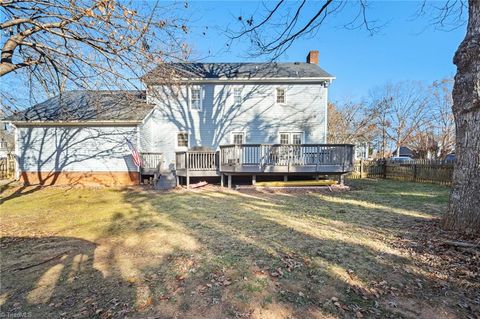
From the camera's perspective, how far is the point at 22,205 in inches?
296

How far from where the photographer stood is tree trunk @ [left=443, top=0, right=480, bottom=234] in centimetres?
403

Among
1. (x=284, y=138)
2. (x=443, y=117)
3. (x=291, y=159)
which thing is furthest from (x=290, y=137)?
(x=443, y=117)

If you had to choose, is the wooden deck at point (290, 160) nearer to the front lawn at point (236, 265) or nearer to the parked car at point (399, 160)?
the front lawn at point (236, 265)

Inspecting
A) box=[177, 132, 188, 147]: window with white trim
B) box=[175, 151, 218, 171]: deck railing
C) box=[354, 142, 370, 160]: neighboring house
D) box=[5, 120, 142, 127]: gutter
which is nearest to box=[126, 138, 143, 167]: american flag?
box=[5, 120, 142, 127]: gutter

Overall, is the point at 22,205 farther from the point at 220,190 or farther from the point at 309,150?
the point at 309,150

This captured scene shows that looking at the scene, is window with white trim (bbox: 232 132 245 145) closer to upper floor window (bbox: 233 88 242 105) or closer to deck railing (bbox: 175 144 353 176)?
upper floor window (bbox: 233 88 242 105)

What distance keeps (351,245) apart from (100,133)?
40.5 feet

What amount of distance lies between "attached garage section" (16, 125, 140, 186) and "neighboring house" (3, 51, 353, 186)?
0.05m

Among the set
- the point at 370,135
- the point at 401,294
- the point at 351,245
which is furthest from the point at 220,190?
the point at 370,135

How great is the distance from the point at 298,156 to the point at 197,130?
672 centimetres

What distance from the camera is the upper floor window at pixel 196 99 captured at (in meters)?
14.0

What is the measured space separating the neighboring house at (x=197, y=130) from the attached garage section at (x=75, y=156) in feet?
0.17

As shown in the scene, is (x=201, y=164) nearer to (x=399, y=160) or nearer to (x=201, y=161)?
(x=201, y=161)

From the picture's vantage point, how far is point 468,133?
13.9ft
